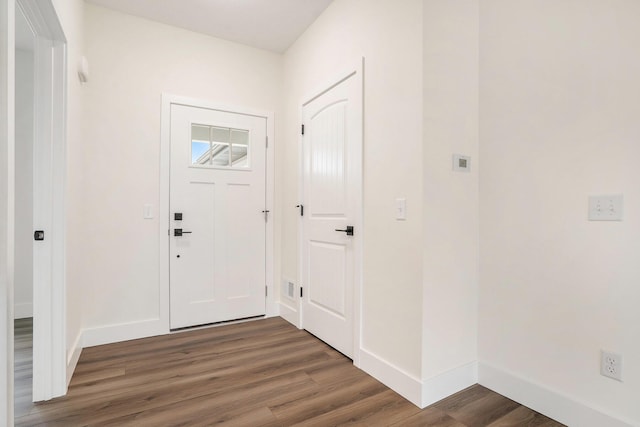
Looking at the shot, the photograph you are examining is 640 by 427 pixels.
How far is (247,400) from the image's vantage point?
1923mm

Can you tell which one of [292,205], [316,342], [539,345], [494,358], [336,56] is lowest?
[316,342]

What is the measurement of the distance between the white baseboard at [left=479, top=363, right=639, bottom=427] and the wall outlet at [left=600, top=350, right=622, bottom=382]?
190 mm

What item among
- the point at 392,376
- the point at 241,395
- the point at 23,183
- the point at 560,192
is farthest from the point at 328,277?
the point at 23,183

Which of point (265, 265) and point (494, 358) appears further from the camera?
point (265, 265)

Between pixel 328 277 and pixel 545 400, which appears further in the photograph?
pixel 328 277

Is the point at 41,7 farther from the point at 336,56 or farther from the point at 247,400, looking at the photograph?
the point at 247,400

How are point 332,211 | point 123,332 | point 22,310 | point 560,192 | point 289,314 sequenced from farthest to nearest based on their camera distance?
point 22,310
point 289,314
point 123,332
point 332,211
point 560,192

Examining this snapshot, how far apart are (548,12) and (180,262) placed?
3.24 meters

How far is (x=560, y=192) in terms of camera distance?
5.79ft

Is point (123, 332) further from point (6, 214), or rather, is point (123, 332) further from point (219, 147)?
point (6, 214)

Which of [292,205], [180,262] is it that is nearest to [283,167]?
[292,205]

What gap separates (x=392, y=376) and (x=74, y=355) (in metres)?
2.18

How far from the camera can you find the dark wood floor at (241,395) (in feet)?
5.71

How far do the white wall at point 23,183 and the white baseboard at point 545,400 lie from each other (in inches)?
173
